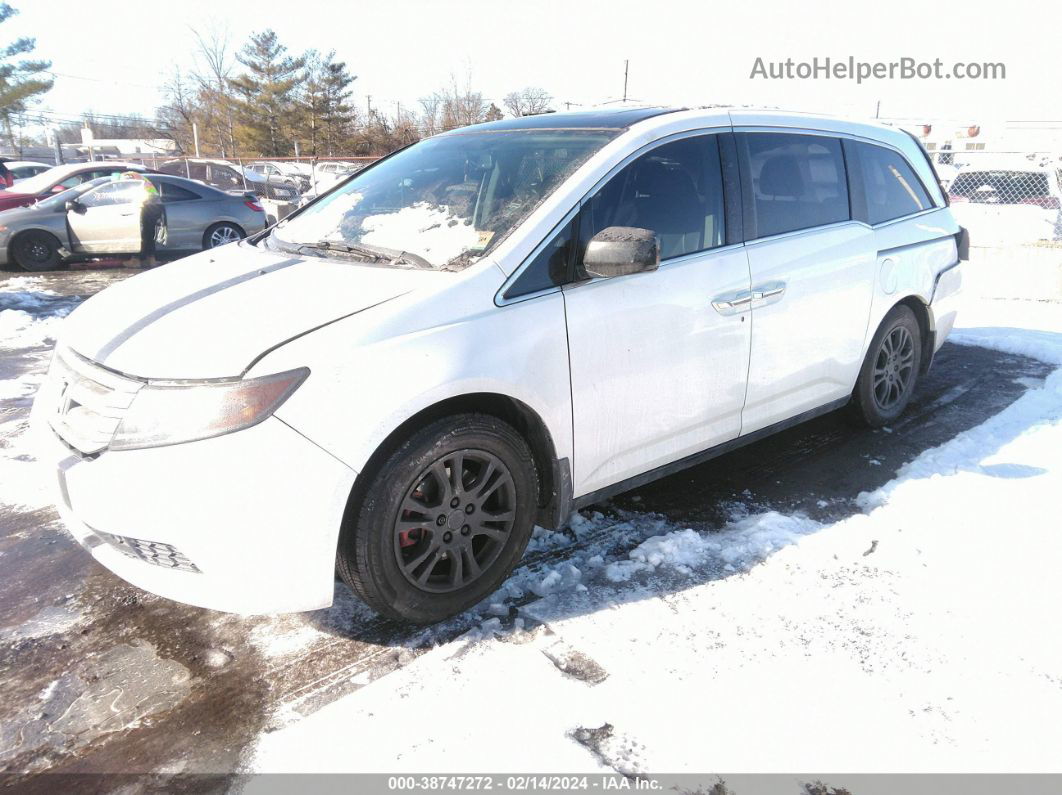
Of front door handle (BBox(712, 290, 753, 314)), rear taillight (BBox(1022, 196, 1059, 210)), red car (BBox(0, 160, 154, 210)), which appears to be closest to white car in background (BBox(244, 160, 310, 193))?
red car (BBox(0, 160, 154, 210))

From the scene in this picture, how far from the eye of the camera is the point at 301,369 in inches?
90.9

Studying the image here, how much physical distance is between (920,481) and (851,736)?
80.4 inches

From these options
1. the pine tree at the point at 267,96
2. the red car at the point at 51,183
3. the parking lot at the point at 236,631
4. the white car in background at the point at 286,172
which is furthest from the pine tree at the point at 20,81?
the parking lot at the point at 236,631

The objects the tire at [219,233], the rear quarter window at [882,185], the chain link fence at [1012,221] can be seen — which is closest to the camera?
the rear quarter window at [882,185]

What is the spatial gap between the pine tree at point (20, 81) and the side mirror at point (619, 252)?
46.8 metres

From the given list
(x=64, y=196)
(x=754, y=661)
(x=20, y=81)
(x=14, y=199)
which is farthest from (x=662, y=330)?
(x=20, y=81)

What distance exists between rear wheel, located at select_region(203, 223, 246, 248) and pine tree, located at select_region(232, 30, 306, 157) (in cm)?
3765

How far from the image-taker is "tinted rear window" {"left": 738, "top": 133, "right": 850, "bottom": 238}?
3572 millimetres

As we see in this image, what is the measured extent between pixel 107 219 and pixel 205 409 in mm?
10840

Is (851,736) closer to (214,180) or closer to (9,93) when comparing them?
(214,180)

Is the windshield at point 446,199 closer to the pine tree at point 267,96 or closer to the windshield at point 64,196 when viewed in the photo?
the windshield at point 64,196

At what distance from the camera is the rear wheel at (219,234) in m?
11.8

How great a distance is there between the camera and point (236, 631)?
9.18 ft

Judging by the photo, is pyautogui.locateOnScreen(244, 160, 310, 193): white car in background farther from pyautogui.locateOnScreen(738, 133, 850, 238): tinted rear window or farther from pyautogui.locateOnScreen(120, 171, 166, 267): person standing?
pyautogui.locateOnScreen(738, 133, 850, 238): tinted rear window
